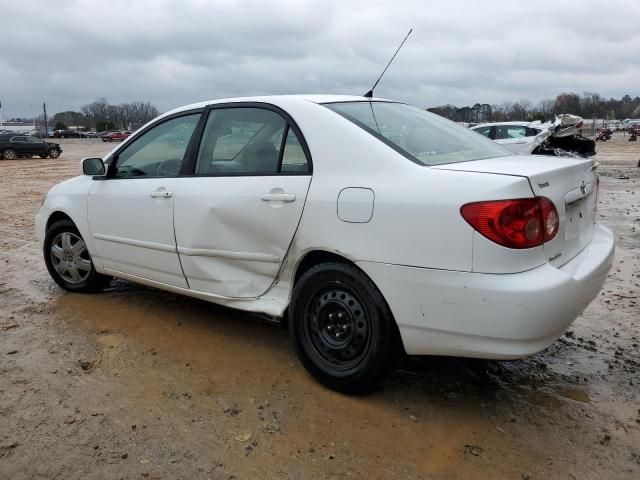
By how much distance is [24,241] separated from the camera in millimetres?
7594

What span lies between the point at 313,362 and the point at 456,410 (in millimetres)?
817

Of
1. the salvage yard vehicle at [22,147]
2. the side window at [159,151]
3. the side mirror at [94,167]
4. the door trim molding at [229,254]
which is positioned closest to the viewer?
the door trim molding at [229,254]

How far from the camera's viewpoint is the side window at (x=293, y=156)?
3.21m

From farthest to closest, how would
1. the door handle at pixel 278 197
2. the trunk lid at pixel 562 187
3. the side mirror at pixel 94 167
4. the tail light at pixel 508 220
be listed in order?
the side mirror at pixel 94 167, the door handle at pixel 278 197, the trunk lid at pixel 562 187, the tail light at pixel 508 220

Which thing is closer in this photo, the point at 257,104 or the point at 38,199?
the point at 257,104

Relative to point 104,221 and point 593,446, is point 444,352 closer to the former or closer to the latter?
point 593,446

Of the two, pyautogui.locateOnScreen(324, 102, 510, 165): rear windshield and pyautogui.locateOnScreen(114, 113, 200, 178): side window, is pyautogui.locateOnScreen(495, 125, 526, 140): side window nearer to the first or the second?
pyautogui.locateOnScreen(324, 102, 510, 165): rear windshield

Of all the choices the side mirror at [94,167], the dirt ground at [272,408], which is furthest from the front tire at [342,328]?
the side mirror at [94,167]

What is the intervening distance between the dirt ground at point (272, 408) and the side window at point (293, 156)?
1228 millimetres

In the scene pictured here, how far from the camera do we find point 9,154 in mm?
30484

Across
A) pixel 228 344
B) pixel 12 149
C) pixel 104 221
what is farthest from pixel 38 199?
pixel 12 149

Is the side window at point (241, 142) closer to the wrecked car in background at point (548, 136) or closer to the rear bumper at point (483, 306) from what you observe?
the rear bumper at point (483, 306)

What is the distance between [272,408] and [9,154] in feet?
107

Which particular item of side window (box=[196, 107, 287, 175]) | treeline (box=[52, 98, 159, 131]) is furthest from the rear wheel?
treeline (box=[52, 98, 159, 131])
